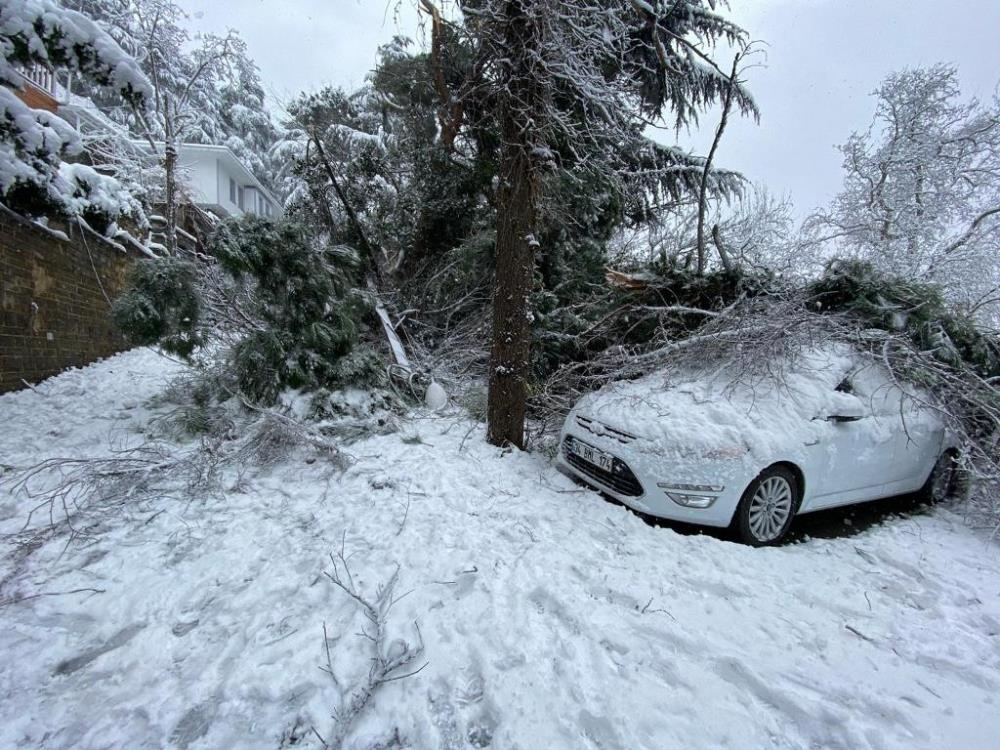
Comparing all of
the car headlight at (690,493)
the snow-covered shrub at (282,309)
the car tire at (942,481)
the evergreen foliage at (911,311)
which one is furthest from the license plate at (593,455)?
the car tire at (942,481)

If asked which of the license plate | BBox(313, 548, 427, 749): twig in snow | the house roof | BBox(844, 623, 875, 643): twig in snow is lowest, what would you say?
BBox(313, 548, 427, 749): twig in snow

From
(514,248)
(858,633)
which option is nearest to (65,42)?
(514,248)

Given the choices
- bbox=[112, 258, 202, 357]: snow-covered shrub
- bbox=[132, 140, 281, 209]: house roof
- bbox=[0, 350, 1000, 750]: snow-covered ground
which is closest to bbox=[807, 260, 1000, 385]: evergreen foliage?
bbox=[0, 350, 1000, 750]: snow-covered ground

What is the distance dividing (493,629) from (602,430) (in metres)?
1.88

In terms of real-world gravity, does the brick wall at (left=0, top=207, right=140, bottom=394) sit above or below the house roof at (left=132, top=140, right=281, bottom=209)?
below

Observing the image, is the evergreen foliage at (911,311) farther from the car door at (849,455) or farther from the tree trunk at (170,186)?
the tree trunk at (170,186)

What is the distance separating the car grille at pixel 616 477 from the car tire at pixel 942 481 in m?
3.20

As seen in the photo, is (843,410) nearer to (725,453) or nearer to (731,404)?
(731,404)

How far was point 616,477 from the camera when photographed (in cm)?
342

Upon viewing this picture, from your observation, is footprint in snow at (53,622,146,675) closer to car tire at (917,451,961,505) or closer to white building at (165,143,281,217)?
car tire at (917,451,961,505)

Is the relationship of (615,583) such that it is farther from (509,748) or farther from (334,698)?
(334,698)

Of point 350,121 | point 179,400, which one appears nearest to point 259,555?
point 179,400

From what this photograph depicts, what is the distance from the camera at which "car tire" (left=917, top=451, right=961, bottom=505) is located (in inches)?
166

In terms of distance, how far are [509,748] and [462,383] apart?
5.43m
